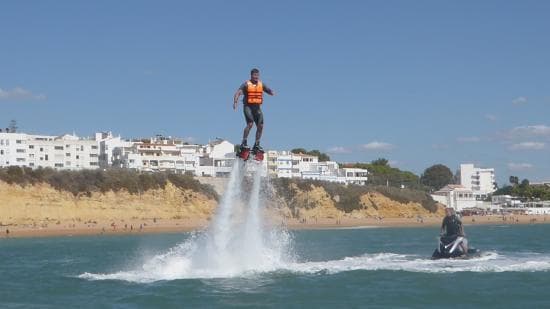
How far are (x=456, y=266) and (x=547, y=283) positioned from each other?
6.16 m

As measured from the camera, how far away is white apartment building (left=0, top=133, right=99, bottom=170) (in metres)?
146

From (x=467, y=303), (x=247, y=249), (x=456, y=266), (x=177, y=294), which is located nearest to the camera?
(x=467, y=303)

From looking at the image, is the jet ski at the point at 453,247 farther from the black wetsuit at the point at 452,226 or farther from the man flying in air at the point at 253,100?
the man flying in air at the point at 253,100

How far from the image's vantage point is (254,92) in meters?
28.7

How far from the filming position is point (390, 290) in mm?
32156

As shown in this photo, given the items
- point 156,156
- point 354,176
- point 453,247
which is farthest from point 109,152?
point 453,247

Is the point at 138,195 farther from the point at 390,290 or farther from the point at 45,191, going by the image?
the point at 390,290

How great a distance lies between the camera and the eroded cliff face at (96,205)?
4117 inches

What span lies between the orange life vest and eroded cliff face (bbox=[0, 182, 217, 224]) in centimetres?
8087

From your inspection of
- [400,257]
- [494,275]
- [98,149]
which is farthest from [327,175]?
[494,275]

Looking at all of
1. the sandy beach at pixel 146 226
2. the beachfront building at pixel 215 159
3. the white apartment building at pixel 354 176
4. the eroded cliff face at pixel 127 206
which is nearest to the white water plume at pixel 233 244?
the sandy beach at pixel 146 226

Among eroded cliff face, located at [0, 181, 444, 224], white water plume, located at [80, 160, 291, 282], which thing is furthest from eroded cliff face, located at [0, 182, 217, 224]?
white water plume, located at [80, 160, 291, 282]

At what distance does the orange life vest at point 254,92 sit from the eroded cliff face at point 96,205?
265ft

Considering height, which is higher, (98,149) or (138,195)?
(98,149)
